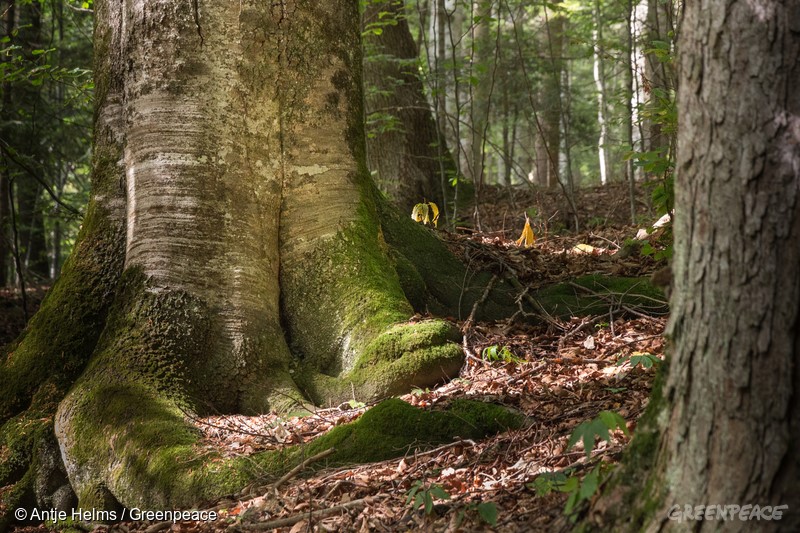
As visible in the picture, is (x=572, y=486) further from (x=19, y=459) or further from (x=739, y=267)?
(x=19, y=459)

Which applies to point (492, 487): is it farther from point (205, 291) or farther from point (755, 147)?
point (205, 291)

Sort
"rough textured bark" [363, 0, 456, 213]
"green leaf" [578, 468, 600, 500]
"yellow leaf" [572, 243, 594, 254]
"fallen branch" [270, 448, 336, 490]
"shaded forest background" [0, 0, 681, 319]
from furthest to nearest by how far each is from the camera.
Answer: "rough textured bark" [363, 0, 456, 213], "shaded forest background" [0, 0, 681, 319], "yellow leaf" [572, 243, 594, 254], "fallen branch" [270, 448, 336, 490], "green leaf" [578, 468, 600, 500]

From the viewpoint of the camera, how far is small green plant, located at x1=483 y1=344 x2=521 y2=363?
4.49 meters

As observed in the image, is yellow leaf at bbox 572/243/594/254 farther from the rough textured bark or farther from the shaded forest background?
the rough textured bark

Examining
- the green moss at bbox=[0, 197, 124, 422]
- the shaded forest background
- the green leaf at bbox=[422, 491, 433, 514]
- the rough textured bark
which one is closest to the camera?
the green leaf at bbox=[422, 491, 433, 514]

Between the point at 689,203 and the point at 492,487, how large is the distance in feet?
5.28

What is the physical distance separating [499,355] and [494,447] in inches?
48.5

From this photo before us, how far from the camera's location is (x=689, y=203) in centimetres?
202

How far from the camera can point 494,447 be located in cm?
342

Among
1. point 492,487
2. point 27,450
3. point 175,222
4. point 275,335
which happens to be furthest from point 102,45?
point 492,487

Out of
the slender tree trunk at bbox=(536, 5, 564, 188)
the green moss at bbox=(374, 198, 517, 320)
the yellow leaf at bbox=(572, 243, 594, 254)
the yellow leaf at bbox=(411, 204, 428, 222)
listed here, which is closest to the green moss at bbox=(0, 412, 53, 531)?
the green moss at bbox=(374, 198, 517, 320)

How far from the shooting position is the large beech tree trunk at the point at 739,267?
6.01ft

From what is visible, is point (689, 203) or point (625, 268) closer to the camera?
point (689, 203)

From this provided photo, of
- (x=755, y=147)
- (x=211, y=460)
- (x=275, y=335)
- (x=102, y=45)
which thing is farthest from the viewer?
(x=102, y=45)
